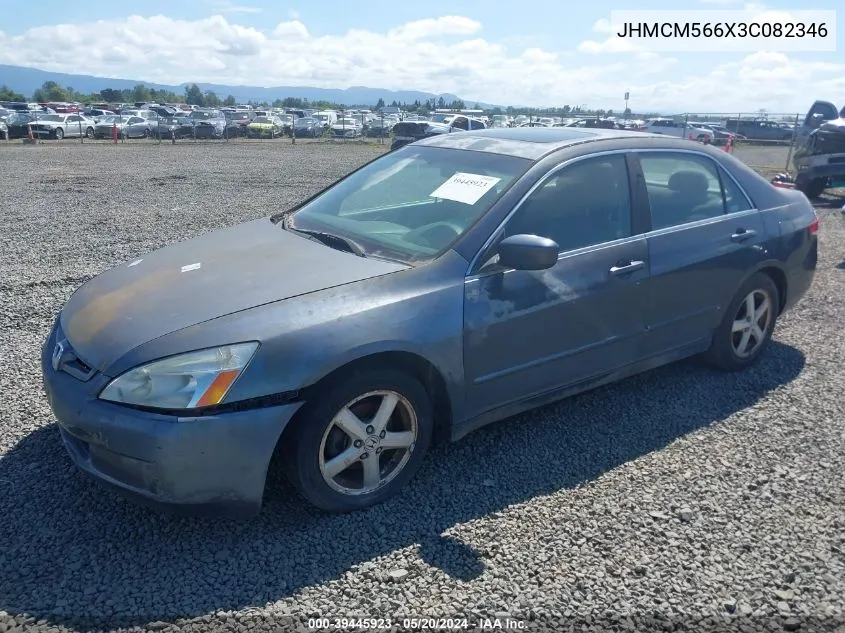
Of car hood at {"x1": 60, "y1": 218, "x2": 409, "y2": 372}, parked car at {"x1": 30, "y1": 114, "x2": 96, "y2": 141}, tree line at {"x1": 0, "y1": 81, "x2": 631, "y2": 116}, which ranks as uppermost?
tree line at {"x1": 0, "y1": 81, "x2": 631, "y2": 116}

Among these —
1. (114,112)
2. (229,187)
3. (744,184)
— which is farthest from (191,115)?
(744,184)

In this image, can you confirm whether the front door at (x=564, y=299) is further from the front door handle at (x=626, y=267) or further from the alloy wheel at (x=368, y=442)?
the alloy wheel at (x=368, y=442)

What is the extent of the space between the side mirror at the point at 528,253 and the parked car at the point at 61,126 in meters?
30.9

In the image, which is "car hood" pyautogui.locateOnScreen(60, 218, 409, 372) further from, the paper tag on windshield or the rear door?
the rear door

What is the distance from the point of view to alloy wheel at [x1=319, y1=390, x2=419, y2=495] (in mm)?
3031

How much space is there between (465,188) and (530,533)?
5.91ft

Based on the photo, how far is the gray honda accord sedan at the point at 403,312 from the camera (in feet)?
9.05

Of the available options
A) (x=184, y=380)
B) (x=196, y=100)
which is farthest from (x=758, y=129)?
Result: (x=196, y=100)

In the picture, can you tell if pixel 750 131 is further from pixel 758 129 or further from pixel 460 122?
pixel 460 122

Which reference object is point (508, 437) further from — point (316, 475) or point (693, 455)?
point (316, 475)

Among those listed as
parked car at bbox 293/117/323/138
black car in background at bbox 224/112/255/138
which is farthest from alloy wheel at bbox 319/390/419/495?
parked car at bbox 293/117/323/138

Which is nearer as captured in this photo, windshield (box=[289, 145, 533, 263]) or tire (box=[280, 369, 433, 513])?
tire (box=[280, 369, 433, 513])

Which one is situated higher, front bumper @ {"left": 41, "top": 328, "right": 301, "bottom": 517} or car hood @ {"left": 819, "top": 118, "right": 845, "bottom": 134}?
car hood @ {"left": 819, "top": 118, "right": 845, "bottom": 134}

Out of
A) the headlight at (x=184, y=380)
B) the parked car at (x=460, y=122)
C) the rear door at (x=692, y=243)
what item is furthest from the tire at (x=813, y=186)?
the parked car at (x=460, y=122)
